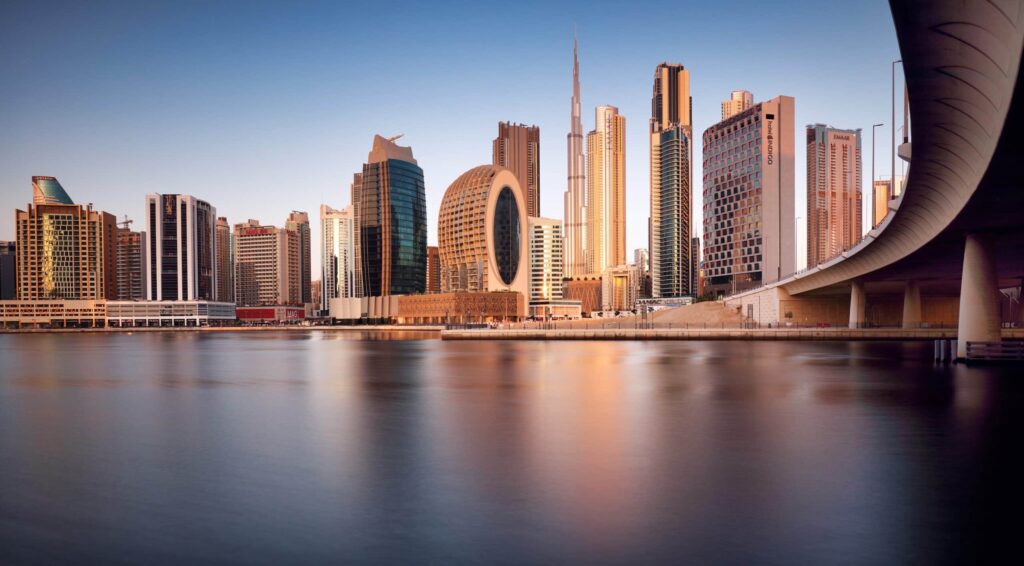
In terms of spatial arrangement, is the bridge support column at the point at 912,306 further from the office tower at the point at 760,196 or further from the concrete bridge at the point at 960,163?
the office tower at the point at 760,196

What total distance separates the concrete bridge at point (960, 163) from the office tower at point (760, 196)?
99.4m

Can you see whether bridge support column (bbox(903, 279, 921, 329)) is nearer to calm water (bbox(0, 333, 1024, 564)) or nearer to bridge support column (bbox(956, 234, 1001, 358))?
bridge support column (bbox(956, 234, 1001, 358))

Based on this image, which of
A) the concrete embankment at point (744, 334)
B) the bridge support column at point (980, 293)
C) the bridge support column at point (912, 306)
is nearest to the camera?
the bridge support column at point (980, 293)

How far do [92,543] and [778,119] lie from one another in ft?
607

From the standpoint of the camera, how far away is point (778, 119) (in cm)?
17462

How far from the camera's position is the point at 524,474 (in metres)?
17.7

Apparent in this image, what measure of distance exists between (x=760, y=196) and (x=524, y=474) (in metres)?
176

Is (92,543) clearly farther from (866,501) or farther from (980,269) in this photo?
(980,269)

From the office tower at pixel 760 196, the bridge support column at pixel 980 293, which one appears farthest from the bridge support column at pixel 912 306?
the office tower at pixel 760 196

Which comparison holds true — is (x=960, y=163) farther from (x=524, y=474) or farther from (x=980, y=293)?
(x=980, y=293)

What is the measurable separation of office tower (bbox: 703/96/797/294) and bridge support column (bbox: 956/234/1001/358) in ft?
411

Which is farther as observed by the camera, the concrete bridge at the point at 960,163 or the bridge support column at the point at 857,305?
the bridge support column at the point at 857,305

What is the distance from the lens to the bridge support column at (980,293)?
146 feet

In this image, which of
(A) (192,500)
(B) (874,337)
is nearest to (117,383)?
(A) (192,500)
